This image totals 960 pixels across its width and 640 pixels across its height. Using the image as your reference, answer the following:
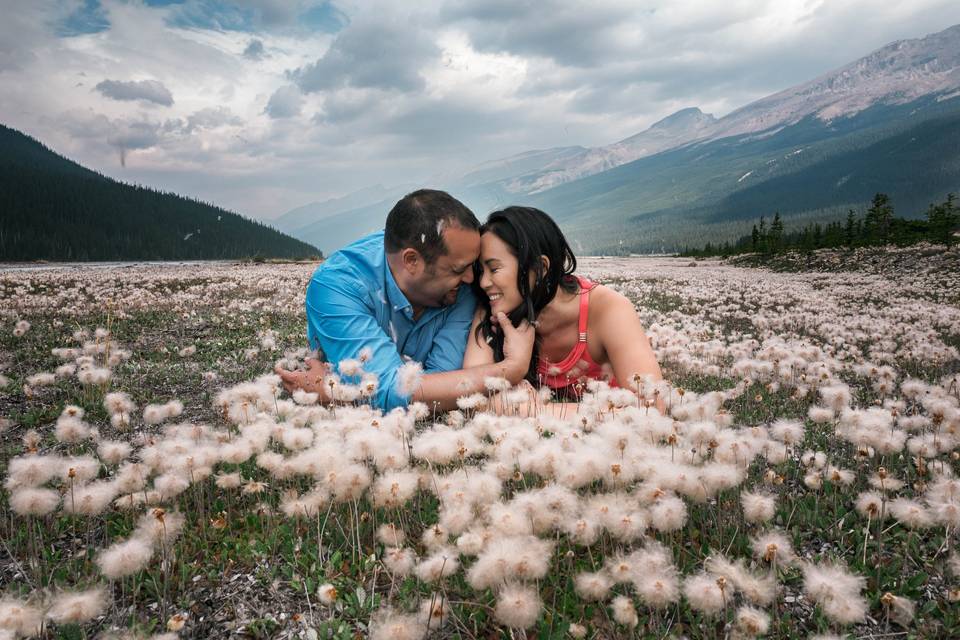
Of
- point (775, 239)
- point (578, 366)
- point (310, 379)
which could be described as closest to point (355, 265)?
point (310, 379)

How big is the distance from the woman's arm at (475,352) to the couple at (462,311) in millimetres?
16

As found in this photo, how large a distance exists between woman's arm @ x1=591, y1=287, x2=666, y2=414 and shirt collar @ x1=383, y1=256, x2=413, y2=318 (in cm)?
229

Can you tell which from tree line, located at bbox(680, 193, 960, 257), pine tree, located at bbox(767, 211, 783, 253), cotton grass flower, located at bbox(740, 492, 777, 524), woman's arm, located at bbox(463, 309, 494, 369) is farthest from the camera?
pine tree, located at bbox(767, 211, 783, 253)

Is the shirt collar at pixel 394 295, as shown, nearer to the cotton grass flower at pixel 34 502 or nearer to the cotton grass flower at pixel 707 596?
the cotton grass flower at pixel 34 502

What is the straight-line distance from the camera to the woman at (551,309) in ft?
18.8

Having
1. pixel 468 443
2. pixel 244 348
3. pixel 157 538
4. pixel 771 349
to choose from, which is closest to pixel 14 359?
pixel 244 348

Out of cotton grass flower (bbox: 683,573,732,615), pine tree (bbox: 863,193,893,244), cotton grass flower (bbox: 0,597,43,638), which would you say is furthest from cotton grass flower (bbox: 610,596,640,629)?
pine tree (bbox: 863,193,893,244)

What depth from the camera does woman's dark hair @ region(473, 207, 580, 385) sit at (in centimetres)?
569

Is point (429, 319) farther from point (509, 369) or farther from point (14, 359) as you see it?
point (14, 359)

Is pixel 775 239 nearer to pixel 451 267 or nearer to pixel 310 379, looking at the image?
pixel 451 267

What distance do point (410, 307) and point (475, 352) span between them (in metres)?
1.01

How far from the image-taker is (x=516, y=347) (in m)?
5.70

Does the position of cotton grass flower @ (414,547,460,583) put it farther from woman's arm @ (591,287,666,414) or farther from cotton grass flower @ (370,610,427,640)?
woman's arm @ (591,287,666,414)

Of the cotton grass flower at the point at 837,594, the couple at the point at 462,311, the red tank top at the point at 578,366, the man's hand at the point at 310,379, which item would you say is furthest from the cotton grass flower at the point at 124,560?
the red tank top at the point at 578,366
